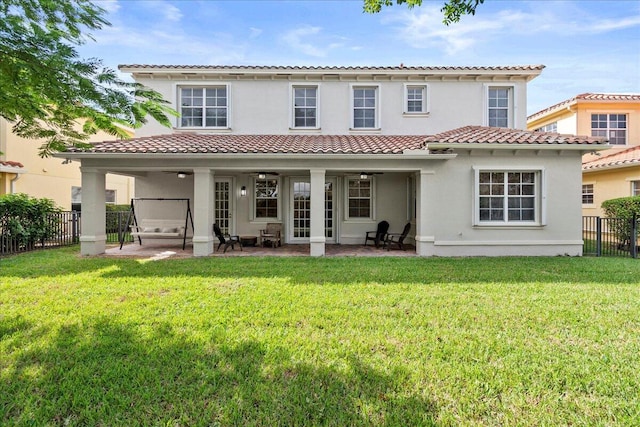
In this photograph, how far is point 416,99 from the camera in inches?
562

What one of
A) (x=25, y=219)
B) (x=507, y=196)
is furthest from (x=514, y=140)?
(x=25, y=219)

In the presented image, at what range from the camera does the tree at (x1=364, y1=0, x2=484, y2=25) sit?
542 centimetres

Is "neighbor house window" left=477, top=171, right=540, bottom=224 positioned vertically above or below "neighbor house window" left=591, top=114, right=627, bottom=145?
below

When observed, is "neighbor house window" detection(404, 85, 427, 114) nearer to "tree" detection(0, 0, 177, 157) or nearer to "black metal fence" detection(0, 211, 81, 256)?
"tree" detection(0, 0, 177, 157)

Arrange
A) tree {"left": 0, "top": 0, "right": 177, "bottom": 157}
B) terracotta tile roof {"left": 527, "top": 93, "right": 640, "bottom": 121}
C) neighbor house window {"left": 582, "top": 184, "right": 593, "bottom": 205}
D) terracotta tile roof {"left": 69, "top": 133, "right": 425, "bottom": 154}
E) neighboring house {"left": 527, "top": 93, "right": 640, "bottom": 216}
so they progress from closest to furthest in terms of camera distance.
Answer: tree {"left": 0, "top": 0, "right": 177, "bottom": 157} → terracotta tile roof {"left": 69, "top": 133, "right": 425, "bottom": 154} → neighboring house {"left": 527, "top": 93, "right": 640, "bottom": 216} → neighbor house window {"left": 582, "top": 184, "right": 593, "bottom": 205} → terracotta tile roof {"left": 527, "top": 93, "right": 640, "bottom": 121}

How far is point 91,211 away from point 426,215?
10.9m

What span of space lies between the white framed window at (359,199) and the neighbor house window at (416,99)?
3.59 meters

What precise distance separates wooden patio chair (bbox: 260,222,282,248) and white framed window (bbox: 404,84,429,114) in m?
7.29

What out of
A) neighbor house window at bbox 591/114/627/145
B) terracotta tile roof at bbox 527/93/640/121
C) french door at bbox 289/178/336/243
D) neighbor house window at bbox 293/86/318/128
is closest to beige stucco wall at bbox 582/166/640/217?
neighbor house window at bbox 591/114/627/145

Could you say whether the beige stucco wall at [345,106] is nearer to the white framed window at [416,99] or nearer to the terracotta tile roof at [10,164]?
the white framed window at [416,99]

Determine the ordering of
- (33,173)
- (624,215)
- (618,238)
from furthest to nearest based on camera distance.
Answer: (33,173)
(624,215)
(618,238)

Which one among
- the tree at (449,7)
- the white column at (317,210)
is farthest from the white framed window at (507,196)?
the tree at (449,7)

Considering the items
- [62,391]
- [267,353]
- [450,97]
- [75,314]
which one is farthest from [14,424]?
[450,97]

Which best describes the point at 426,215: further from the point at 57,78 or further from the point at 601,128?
the point at 601,128
